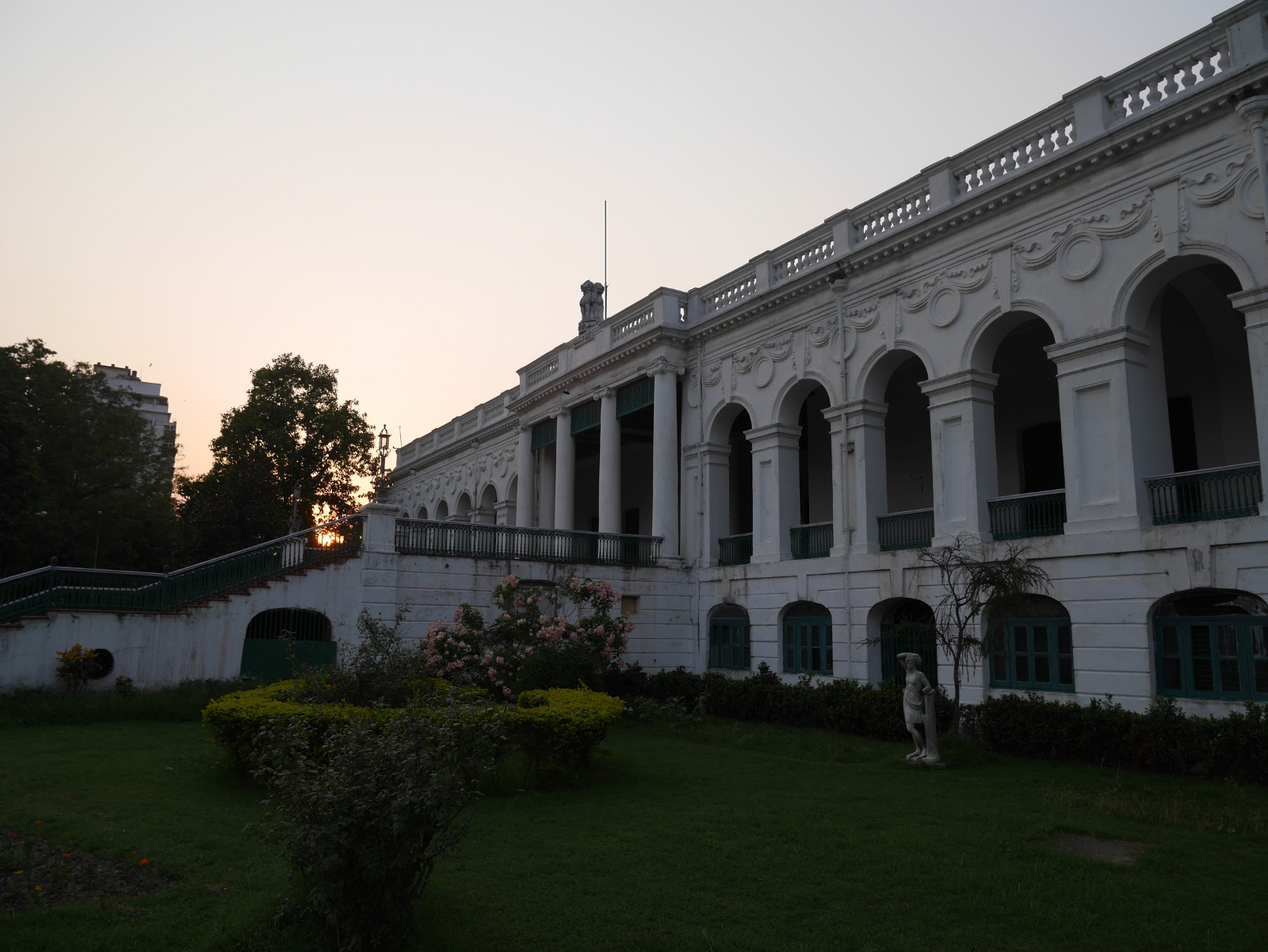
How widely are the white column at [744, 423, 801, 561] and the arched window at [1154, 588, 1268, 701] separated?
28.1 feet

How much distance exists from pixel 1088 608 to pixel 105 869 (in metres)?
13.4

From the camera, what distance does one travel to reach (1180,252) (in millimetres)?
13555

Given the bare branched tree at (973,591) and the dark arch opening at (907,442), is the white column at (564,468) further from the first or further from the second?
the bare branched tree at (973,591)

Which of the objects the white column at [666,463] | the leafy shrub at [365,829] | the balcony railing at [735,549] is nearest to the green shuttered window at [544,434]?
the white column at [666,463]

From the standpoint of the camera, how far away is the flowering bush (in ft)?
53.4

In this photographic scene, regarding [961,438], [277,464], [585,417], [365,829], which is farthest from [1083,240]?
[277,464]

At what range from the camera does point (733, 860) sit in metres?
7.45

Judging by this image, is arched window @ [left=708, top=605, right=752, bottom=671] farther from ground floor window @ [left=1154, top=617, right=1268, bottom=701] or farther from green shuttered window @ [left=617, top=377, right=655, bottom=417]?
ground floor window @ [left=1154, top=617, right=1268, bottom=701]

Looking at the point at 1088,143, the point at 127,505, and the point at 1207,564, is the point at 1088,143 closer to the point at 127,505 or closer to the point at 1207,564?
the point at 1207,564

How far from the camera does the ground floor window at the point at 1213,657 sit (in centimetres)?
1227

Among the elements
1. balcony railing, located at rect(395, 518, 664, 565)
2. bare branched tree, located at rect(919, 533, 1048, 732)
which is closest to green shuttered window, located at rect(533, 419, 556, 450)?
balcony railing, located at rect(395, 518, 664, 565)

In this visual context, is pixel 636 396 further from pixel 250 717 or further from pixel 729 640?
pixel 250 717

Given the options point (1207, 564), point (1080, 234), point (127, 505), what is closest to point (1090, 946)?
point (1207, 564)

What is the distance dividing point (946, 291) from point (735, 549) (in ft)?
27.6
